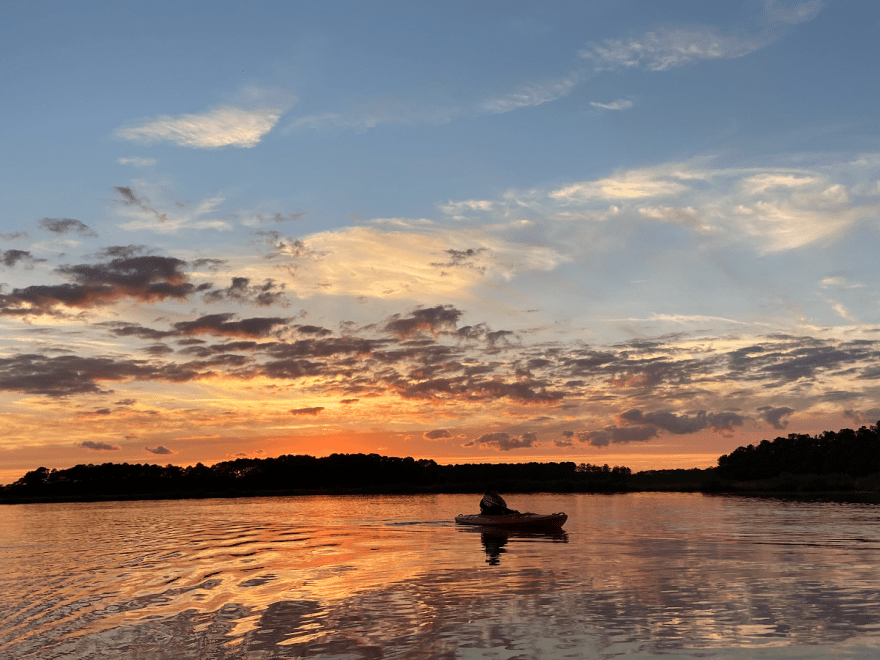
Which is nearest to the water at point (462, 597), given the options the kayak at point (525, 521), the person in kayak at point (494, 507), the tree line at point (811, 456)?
the kayak at point (525, 521)

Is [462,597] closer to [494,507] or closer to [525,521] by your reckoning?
[525,521]

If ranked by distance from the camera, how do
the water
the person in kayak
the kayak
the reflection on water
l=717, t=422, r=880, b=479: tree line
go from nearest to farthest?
the water < the reflection on water < the kayak < the person in kayak < l=717, t=422, r=880, b=479: tree line

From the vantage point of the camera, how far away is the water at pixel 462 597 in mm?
16391

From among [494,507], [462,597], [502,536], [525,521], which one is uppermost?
[494,507]

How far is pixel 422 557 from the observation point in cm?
3497

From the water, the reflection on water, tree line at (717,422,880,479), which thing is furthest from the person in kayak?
tree line at (717,422,880,479)

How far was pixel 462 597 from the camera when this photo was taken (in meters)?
22.5

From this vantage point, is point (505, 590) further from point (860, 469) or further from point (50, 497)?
point (50, 497)

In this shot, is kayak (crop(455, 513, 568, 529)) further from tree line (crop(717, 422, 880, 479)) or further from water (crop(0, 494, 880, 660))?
tree line (crop(717, 422, 880, 479))

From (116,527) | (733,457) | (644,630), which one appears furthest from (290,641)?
(733,457)

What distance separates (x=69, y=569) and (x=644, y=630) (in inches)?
1099

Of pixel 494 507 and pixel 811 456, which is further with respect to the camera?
pixel 811 456

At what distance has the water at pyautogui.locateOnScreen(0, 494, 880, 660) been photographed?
1639cm

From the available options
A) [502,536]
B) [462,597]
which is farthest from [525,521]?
[462,597]
